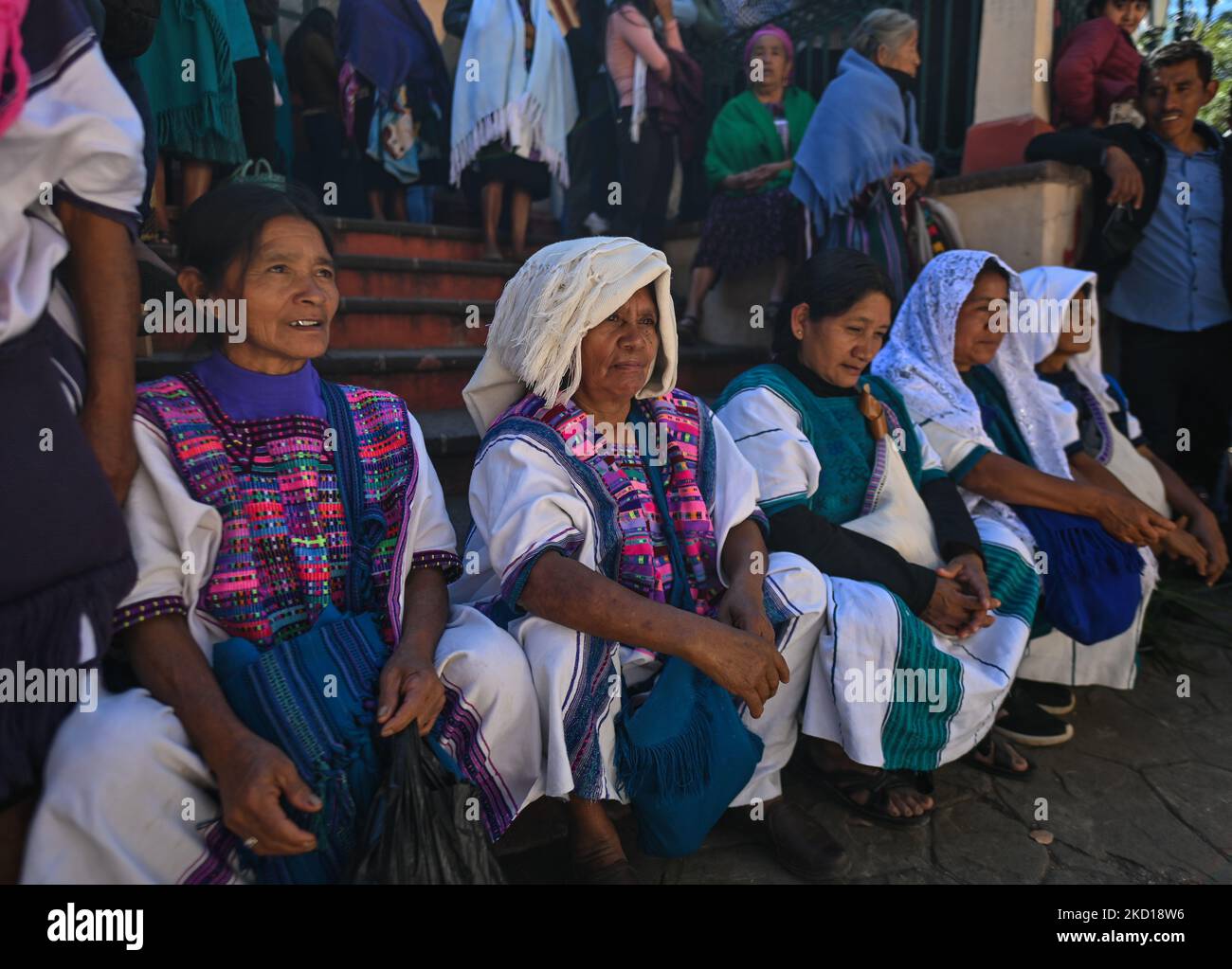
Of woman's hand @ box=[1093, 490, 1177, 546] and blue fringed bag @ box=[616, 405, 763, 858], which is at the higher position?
woman's hand @ box=[1093, 490, 1177, 546]

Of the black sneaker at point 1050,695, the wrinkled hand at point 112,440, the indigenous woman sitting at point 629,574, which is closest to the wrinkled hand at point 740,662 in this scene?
the indigenous woman sitting at point 629,574

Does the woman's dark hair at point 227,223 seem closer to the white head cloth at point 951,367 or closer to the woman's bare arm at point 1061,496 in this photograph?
the white head cloth at point 951,367

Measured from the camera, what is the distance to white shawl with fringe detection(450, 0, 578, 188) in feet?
16.1

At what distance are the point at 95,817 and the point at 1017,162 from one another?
5196 mm

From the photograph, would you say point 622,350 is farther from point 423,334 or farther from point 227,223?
point 423,334

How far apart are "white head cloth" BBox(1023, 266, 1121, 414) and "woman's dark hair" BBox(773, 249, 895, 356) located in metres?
1.18

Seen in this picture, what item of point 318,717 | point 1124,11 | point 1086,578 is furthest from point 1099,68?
point 318,717

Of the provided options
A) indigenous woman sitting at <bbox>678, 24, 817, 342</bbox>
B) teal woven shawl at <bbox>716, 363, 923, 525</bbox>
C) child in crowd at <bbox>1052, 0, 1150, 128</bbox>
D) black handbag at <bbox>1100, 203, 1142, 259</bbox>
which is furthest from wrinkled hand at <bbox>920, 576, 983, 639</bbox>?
child in crowd at <bbox>1052, 0, 1150, 128</bbox>

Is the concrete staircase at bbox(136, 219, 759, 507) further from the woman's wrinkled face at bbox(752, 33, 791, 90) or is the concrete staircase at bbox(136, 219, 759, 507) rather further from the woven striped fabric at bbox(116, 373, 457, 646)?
the woman's wrinkled face at bbox(752, 33, 791, 90)

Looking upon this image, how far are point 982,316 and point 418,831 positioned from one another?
2730 millimetres

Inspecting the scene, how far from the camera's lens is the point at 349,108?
16.3 ft

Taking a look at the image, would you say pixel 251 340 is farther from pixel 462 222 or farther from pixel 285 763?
pixel 462 222

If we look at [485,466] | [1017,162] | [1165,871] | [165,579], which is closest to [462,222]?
[1017,162]

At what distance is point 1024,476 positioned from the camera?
9.81 feet
